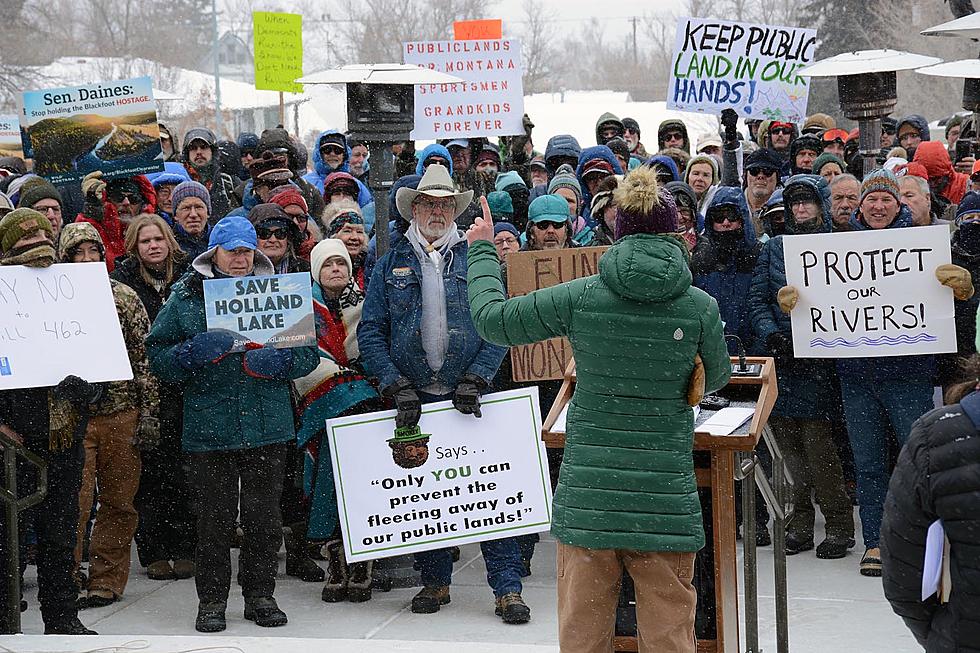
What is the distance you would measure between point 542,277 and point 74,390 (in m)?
2.49

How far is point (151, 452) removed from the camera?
780 cm

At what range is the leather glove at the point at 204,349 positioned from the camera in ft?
21.7

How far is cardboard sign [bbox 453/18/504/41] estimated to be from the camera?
13.3 meters

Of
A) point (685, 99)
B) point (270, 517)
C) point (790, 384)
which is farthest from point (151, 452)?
point (685, 99)

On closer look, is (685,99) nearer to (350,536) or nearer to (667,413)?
(350,536)

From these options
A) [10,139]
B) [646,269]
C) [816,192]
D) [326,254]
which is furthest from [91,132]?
[10,139]

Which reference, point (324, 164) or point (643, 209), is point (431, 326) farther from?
point (324, 164)

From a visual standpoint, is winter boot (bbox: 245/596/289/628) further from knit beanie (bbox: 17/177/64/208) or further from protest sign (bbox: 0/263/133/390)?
knit beanie (bbox: 17/177/64/208)

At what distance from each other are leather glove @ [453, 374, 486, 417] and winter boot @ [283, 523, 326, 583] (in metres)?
1.42

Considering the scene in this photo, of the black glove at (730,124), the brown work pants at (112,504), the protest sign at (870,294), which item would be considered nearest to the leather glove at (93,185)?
the brown work pants at (112,504)

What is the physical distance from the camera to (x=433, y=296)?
6.98 m

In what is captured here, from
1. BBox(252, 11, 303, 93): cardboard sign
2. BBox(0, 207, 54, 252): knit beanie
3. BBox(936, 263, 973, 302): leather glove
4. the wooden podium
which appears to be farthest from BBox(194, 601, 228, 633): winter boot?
BBox(252, 11, 303, 93): cardboard sign

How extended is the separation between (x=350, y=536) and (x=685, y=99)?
5.77 meters

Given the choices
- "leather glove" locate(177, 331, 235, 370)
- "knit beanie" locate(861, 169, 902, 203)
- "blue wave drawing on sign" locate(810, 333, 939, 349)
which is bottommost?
"blue wave drawing on sign" locate(810, 333, 939, 349)
